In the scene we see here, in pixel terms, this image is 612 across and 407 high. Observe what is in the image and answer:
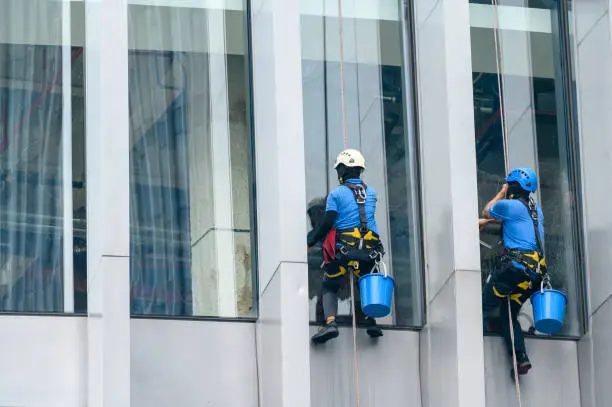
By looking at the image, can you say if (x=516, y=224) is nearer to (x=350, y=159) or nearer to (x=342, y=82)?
(x=350, y=159)

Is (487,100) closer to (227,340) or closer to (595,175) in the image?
(595,175)

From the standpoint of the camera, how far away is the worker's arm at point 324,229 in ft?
55.9

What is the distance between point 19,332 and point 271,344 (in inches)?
94.9

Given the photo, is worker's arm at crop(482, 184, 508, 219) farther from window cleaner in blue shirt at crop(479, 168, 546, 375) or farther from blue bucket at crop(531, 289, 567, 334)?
blue bucket at crop(531, 289, 567, 334)

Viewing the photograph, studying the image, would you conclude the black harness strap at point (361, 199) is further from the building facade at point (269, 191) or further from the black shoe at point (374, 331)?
the black shoe at point (374, 331)

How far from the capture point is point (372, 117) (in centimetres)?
1845

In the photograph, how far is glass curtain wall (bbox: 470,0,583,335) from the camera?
18.7 meters

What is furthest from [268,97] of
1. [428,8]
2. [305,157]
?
[428,8]

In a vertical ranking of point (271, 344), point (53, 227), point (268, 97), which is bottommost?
point (271, 344)

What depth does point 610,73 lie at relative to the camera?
18.4 metres

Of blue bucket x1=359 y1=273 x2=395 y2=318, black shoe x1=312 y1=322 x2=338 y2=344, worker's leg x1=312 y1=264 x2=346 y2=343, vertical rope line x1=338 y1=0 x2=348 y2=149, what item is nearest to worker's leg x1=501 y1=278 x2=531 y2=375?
blue bucket x1=359 y1=273 x2=395 y2=318

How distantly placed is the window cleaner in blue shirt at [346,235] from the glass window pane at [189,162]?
0.85 m

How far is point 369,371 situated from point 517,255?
1.89 metres

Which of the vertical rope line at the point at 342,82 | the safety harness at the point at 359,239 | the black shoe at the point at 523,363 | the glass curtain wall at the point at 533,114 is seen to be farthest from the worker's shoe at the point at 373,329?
the vertical rope line at the point at 342,82
